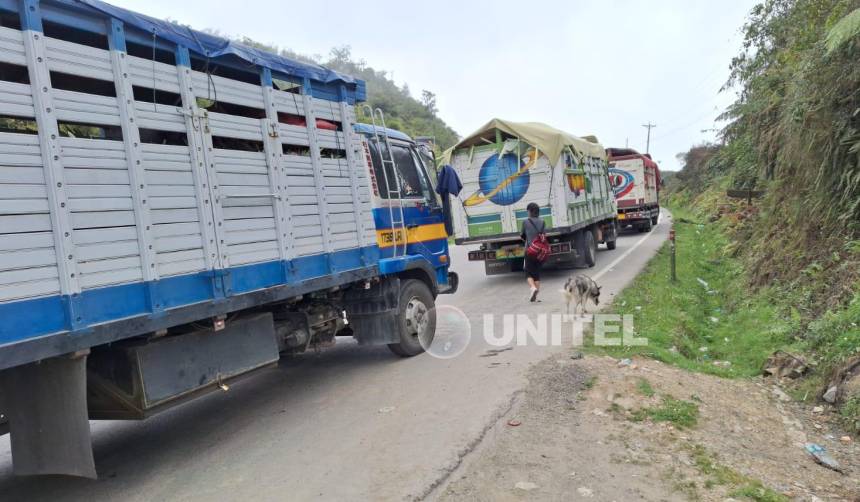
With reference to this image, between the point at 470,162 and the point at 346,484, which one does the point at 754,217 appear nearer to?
the point at 470,162

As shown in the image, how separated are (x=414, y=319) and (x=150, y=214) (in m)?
3.62

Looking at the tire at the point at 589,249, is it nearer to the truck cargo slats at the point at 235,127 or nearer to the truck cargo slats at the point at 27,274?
the truck cargo slats at the point at 235,127

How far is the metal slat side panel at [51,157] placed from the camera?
3.15 m

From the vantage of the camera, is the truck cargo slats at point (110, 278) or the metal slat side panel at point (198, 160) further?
the metal slat side panel at point (198, 160)

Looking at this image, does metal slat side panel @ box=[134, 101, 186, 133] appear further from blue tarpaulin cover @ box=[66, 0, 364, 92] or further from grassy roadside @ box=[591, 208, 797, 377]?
grassy roadside @ box=[591, 208, 797, 377]

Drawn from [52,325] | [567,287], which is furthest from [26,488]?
[567,287]

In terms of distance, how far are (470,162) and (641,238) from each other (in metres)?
11.3

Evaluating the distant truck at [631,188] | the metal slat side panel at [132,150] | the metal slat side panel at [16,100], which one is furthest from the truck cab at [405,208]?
the distant truck at [631,188]

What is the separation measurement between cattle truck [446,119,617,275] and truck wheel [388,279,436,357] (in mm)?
5250

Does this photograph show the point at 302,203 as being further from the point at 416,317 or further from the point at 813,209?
the point at 813,209

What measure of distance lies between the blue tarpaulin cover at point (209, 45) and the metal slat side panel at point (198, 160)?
0.36 feet

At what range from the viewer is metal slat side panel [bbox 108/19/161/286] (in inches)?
143

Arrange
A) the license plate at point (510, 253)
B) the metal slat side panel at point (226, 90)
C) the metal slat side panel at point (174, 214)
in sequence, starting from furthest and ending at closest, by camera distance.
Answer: the license plate at point (510, 253) < the metal slat side panel at point (226, 90) < the metal slat side panel at point (174, 214)

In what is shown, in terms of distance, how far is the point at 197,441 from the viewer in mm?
4844
